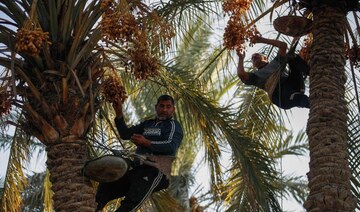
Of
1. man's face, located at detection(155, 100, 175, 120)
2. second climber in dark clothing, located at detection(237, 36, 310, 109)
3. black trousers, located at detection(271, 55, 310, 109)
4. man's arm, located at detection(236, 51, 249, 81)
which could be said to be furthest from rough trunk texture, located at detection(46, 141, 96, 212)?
black trousers, located at detection(271, 55, 310, 109)

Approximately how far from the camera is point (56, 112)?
7297mm

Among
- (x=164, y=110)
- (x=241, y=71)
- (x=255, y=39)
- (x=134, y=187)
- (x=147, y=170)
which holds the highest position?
(x=241, y=71)

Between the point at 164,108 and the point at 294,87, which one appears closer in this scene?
the point at 164,108

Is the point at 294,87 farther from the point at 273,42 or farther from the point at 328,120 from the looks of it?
the point at 328,120

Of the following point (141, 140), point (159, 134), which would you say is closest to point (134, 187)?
point (141, 140)

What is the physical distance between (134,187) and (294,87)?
1951 millimetres

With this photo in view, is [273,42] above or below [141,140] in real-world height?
above

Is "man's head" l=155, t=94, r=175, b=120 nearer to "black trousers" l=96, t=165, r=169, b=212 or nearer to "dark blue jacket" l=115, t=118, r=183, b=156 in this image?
"dark blue jacket" l=115, t=118, r=183, b=156

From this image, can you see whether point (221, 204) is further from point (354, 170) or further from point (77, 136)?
point (77, 136)

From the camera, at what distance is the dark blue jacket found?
7.71 m

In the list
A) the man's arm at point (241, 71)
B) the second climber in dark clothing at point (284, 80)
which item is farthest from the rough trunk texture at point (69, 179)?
the second climber in dark clothing at point (284, 80)

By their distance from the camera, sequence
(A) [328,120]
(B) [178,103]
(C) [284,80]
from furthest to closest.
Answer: (B) [178,103] → (C) [284,80] → (A) [328,120]

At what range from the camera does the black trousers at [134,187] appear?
7578 mm

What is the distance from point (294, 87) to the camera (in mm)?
8508
